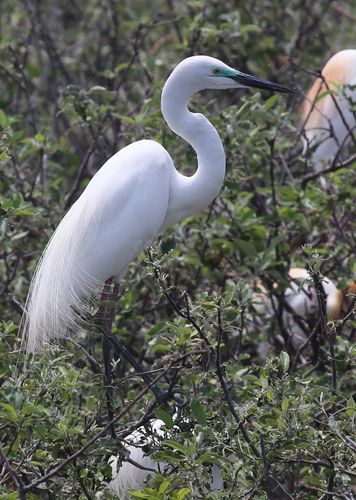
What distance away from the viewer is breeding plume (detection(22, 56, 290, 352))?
2803 millimetres

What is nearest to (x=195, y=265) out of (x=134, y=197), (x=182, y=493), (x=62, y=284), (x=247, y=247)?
(x=247, y=247)

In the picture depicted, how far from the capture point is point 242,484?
2.18 meters

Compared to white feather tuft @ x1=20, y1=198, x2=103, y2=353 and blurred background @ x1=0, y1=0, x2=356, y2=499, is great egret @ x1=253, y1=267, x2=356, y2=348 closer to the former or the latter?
blurred background @ x1=0, y1=0, x2=356, y2=499

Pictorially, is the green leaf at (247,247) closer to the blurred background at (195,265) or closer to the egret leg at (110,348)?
the blurred background at (195,265)

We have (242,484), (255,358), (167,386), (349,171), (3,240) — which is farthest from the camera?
(255,358)

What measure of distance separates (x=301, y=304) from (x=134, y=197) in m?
1.39

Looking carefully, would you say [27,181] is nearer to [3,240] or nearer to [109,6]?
[3,240]

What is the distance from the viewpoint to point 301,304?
403 cm

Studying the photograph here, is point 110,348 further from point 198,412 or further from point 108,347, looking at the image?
point 198,412

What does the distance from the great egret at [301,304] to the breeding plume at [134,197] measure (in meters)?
0.54

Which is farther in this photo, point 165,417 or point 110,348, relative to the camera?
point 110,348

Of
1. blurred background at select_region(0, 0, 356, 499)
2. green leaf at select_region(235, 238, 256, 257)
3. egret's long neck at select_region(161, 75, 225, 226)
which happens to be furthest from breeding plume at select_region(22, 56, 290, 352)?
green leaf at select_region(235, 238, 256, 257)

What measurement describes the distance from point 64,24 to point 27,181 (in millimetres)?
2708

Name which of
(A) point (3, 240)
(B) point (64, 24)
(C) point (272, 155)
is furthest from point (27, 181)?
(B) point (64, 24)
